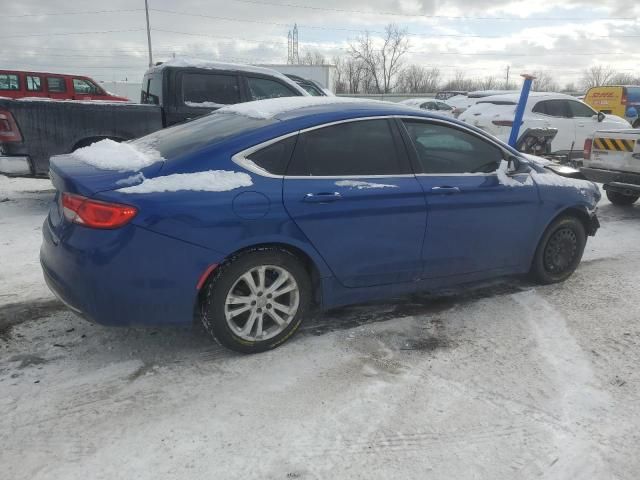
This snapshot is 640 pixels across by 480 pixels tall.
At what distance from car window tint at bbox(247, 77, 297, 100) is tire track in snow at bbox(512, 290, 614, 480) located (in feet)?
16.1

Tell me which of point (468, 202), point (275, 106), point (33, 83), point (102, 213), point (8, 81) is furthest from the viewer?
point (33, 83)

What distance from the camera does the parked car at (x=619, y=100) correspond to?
17898mm

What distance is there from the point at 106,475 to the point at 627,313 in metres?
3.92

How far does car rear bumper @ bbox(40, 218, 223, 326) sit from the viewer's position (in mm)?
2836

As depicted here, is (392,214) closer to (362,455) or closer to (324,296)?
(324,296)

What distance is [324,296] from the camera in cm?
348

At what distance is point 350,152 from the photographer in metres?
3.51

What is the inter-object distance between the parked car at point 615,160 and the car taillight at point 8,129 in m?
7.99

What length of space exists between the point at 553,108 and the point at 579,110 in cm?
78

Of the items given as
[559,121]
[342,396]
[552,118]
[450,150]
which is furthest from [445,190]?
[559,121]

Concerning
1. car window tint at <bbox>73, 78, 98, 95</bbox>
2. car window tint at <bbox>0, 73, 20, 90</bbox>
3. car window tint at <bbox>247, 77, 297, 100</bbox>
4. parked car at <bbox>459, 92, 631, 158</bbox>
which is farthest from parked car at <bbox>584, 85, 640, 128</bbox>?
car window tint at <bbox>0, 73, 20, 90</bbox>

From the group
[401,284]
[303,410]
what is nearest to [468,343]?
[401,284]

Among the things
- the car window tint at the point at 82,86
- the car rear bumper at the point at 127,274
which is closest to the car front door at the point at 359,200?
the car rear bumper at the point at 127,274

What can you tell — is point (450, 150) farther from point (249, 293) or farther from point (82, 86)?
point (82, 86)
